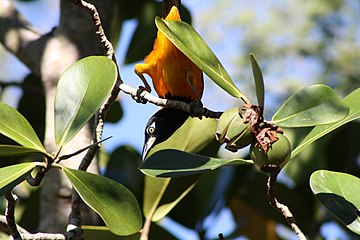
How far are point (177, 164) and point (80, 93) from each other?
0.66ft

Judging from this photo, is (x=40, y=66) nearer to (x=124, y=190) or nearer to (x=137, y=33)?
(x=137, y=33)

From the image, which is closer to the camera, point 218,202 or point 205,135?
point 205,135

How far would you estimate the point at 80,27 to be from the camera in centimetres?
191

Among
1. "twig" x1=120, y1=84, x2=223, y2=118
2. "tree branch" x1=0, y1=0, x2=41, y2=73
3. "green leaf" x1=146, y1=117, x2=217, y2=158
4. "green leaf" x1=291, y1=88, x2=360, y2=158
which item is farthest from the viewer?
"tree branch" x1=0, y1=0, x2=41, y2=73

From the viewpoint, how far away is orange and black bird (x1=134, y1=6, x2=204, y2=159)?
2176mm

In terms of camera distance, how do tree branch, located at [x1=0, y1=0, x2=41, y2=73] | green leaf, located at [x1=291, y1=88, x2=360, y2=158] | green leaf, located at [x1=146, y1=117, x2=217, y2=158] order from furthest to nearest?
tree branch, located at [x1=0, y1=0, x2=41, y2=73], green leaf, located at [x1=146, y1=117, x2=217, y2=158], green leaf, located at [x1=291, y1=88, x2=360, y2=158]

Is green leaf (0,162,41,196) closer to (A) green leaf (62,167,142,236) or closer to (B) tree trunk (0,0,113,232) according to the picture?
(A) green leaf (62,167,142,236)

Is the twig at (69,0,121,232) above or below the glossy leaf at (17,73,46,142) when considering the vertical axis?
above

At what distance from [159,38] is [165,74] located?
144mm

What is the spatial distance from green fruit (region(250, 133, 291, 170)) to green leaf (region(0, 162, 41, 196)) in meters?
0.34

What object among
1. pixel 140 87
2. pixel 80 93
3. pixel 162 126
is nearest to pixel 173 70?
pixel 162 126

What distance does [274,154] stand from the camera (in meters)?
1.05

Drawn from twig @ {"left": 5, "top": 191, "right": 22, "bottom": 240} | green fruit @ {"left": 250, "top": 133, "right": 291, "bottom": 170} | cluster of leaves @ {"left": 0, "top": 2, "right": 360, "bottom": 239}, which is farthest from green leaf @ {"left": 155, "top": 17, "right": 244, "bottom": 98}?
twig @ {"left": 5, "top": 191, "right": 22, "bottom": 240}

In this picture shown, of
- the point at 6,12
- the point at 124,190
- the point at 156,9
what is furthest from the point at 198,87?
the point at 124,190
